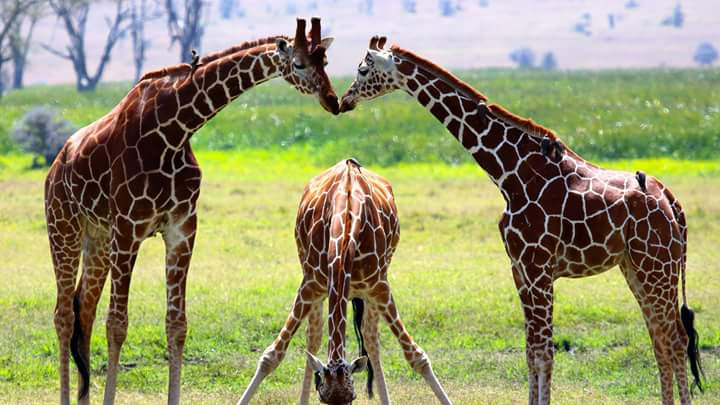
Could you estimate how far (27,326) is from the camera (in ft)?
42.6

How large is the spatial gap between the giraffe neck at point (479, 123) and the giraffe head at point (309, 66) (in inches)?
27.8

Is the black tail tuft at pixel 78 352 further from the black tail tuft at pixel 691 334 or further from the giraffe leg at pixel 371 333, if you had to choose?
the black tail tuft at pixel 691 334

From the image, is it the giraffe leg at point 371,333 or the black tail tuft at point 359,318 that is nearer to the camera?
the black tail tuft at point 359,318

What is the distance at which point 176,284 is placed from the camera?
9.31 meters

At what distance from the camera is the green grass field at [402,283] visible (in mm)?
11320

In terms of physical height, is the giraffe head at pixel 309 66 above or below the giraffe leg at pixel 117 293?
above

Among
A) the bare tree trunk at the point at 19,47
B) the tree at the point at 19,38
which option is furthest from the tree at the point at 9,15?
the bare tree trunk at the point at 19,47

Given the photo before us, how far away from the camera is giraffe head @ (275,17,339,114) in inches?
348

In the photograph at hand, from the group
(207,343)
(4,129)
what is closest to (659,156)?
(4,129)

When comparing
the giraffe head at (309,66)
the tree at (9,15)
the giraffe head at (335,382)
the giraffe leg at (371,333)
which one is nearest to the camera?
the giraffe head at (335,382)

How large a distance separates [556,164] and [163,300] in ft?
21.8

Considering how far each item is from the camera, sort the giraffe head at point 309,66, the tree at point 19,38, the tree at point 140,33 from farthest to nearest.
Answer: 1. the tree at point 140,33
2. the tree at point 19,38
3. the giraffe head at point 309,66

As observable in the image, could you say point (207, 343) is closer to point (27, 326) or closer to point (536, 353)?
point (27, 326)

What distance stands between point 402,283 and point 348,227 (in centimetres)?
693
